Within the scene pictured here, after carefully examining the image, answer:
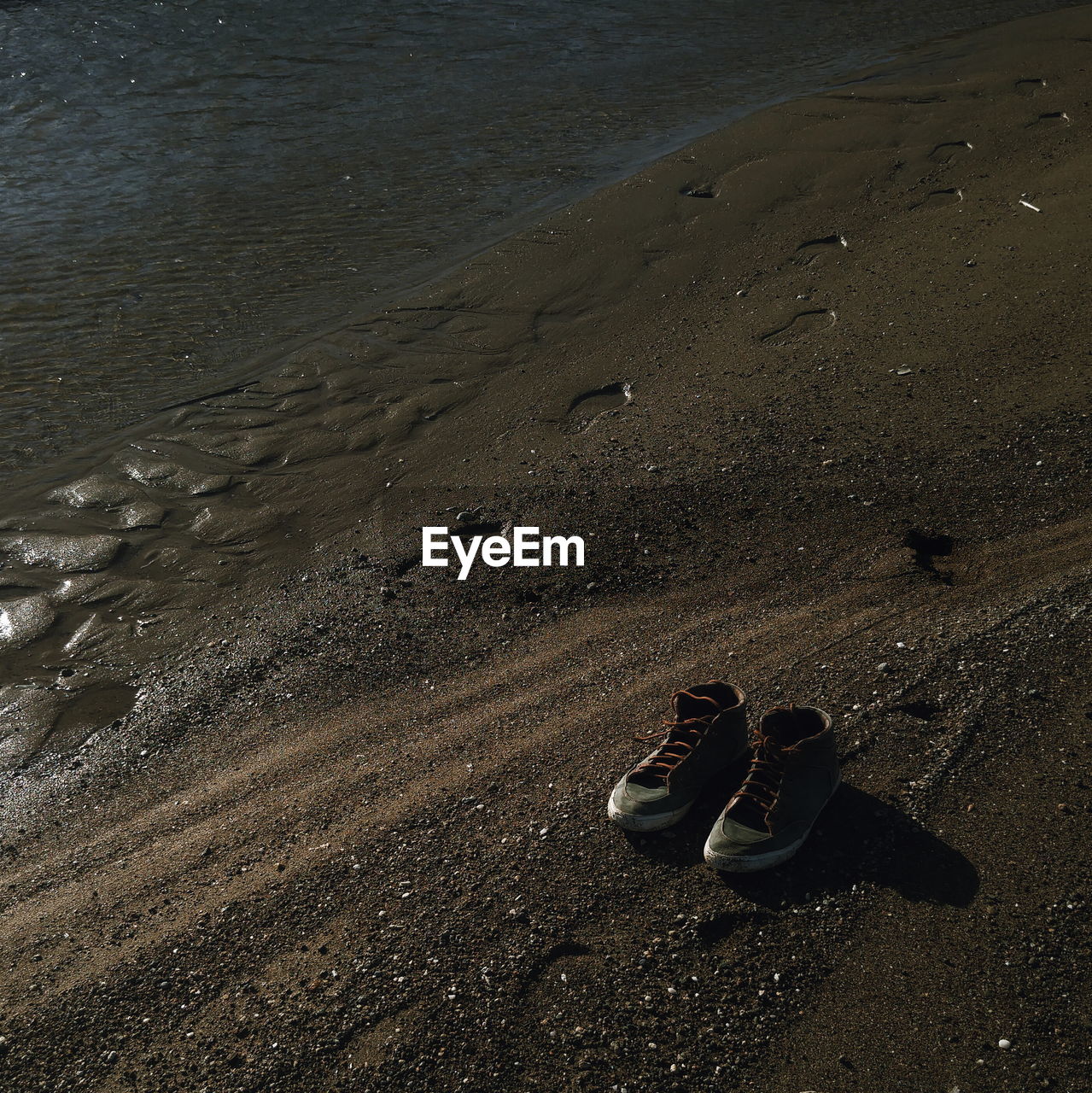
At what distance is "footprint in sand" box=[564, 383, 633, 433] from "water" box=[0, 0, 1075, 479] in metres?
2.49

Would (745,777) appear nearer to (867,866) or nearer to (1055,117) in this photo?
(867,866)

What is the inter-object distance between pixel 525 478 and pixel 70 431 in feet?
10.3

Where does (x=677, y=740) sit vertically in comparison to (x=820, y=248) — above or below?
below

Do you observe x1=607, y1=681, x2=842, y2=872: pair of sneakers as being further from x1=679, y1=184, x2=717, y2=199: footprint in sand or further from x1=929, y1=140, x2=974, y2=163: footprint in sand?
x1=929, y1=140, x2=974, y2=163: footprint in sand

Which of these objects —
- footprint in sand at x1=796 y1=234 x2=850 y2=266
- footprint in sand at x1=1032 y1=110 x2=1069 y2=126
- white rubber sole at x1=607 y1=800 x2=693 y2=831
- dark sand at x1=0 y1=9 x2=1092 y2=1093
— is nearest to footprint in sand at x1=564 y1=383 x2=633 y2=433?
dark sand at x1=0 y1=9 x2=1092 y2=1093

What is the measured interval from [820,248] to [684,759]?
4.60 m

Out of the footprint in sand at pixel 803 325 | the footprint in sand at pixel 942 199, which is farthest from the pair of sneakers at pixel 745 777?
the footprint in sand at pixel 942 199

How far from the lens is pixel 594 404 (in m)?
5.39

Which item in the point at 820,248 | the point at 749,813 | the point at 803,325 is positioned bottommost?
the point at 749,813

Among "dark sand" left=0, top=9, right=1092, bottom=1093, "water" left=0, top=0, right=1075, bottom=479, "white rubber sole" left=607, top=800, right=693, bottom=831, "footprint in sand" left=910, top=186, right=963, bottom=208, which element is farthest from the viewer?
"water" left=0, top=0, right=1075, bottom=479

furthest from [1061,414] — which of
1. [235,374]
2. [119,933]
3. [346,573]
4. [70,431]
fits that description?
[70,431]

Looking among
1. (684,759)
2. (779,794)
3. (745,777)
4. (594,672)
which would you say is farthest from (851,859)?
(594,672)

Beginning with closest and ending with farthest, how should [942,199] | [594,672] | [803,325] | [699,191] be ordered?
[594,672] < [803,325] < [942,199] < [699,191]

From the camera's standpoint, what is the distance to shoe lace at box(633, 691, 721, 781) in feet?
9.34
